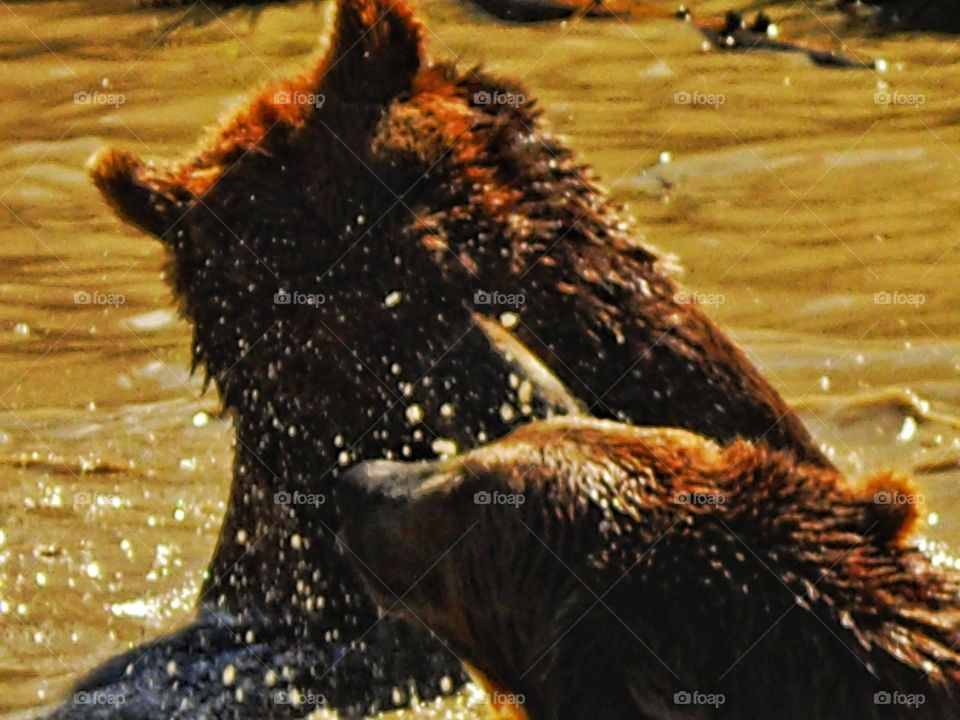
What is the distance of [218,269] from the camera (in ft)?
16.2

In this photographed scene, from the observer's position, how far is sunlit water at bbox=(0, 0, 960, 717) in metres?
5.91

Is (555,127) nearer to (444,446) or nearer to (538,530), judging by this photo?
(444,446)

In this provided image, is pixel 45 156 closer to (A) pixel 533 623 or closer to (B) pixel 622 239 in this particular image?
(B) pixel 622 239

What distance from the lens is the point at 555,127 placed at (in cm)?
930

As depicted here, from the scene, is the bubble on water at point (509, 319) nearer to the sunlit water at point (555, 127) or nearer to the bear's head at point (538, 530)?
the sunlit water at point (555, 127)

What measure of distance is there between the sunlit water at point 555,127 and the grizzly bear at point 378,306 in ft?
1.09

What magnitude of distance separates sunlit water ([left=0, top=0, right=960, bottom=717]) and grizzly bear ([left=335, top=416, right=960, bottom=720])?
128cm

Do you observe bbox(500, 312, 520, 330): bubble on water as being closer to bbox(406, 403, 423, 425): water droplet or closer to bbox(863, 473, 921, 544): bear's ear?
bbox(406, 403, 423, 425): water droplet

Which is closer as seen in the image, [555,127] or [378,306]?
[378,306]

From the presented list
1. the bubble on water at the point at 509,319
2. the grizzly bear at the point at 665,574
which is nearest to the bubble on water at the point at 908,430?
the bubble on water at the point at 509,319

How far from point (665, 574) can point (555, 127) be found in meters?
5.92

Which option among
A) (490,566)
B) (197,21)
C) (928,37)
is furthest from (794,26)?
(490,566)

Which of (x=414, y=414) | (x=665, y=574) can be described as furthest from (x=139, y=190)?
(x=665, y=574)

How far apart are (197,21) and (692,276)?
14.5ft
